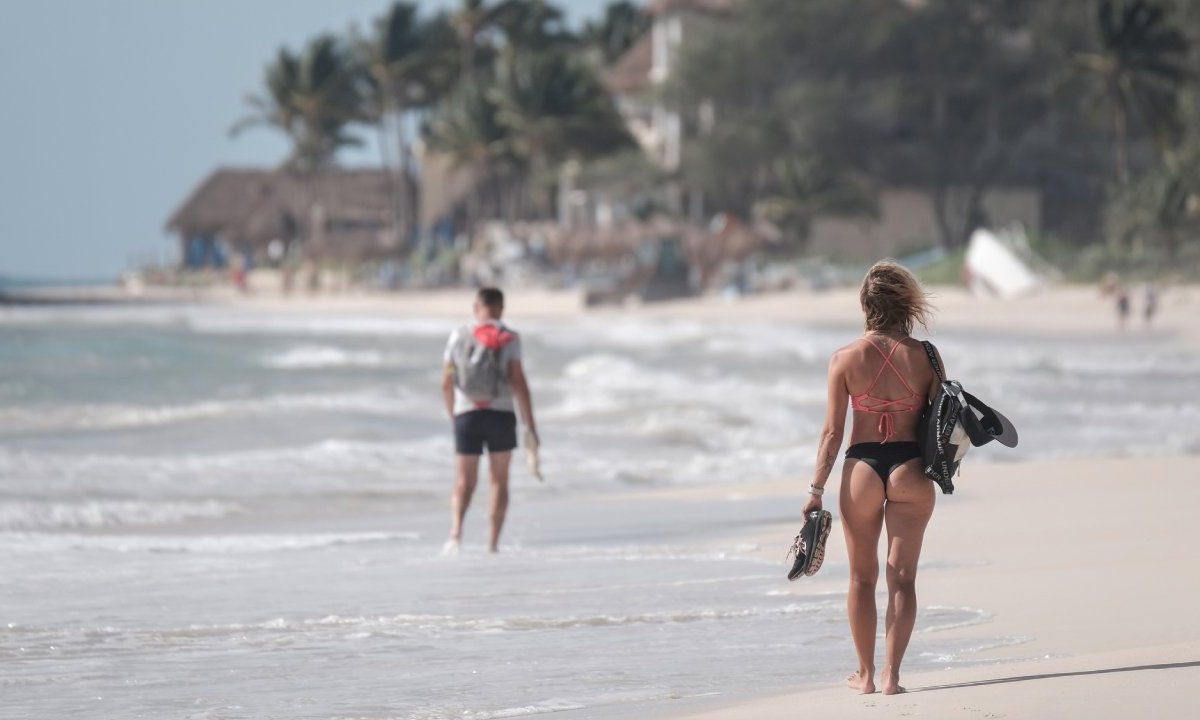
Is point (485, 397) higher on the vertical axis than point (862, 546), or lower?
higher

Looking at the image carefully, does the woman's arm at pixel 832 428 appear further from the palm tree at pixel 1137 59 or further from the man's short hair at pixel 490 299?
the palm tree at pixel 1137 59

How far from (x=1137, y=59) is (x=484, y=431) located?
135ft

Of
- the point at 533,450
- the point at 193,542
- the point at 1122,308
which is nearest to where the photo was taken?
the point at 533,450

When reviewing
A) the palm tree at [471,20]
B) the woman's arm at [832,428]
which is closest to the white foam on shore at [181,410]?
the woman's arm at [832,428]

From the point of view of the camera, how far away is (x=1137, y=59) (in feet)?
152

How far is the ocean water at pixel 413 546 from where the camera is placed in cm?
576

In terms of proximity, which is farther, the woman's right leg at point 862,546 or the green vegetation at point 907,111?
the green vegetation at point 907,111

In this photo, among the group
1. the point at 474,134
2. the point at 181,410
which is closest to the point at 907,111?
the point at 474,134

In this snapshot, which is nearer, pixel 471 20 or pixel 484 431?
pixel 484 431

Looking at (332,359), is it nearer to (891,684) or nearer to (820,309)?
(820,309)

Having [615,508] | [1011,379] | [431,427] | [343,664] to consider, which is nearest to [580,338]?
[1011,379]

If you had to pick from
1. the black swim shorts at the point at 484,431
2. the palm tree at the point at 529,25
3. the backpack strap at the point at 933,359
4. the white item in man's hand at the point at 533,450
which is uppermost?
the palm tree at the point at 529,25

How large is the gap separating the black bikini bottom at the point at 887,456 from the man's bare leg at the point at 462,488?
165 inches

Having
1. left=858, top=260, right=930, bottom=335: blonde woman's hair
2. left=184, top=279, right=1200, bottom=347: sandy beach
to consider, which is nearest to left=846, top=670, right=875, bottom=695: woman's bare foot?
left=858, top=260, right=930, bottom=335: blonde woman's hair
